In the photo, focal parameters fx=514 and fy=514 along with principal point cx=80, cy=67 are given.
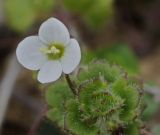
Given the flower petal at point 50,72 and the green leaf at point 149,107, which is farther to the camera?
the green leaf at point 149,107

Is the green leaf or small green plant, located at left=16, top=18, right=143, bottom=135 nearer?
small green plant, located at left=16, top=18, right=143, bottom=135

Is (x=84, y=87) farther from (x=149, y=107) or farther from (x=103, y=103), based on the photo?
(x=149, y=107)

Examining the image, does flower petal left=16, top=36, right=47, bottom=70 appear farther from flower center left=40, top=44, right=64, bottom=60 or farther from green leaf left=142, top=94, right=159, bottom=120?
green leaf left=142, top=94, right=159, bottom=120

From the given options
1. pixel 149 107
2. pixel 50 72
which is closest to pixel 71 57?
pixel 50 72

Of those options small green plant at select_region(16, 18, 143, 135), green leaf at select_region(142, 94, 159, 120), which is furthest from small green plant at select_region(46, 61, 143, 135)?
green leaf at select_region(142, 94, 159, 120)

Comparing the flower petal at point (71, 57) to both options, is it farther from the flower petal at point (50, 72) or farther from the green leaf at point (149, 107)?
the green leaf at point (149, 107)

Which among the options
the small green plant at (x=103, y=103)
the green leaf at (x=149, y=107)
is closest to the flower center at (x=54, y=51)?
the small green plant at (x=103, y=103)
